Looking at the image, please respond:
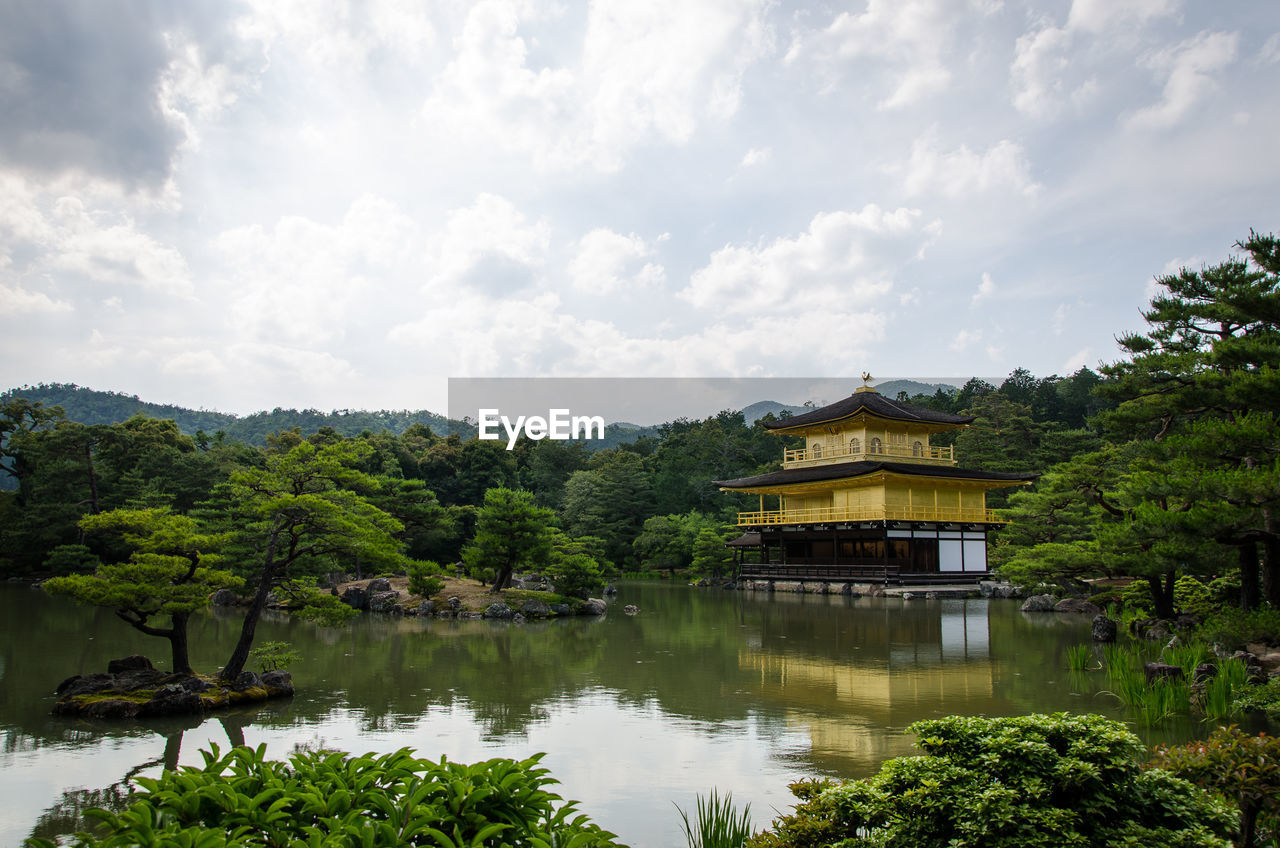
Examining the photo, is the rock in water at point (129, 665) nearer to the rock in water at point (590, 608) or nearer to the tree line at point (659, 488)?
the tree line at point (659, 488)

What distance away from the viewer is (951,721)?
3.50 meters

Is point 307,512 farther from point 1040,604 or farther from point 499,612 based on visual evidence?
point 1040,604

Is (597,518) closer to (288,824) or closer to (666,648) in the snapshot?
(666,648)

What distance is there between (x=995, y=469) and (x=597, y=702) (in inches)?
1217

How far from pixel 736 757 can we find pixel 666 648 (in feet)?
23.1

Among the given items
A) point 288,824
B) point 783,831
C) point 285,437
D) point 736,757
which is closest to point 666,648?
Answer: point 736,757

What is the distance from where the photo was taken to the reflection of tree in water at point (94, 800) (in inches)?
202

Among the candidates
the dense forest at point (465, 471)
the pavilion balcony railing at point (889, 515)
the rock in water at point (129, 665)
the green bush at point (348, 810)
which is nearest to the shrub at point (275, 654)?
the rock in water at point (129, 665)

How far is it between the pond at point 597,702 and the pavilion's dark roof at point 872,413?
12.3m

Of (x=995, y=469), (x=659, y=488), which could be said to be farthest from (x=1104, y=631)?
(x=659, y=488)

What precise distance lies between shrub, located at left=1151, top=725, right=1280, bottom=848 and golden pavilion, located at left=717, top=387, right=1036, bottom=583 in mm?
22627

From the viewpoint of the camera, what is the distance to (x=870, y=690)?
9.52 metres

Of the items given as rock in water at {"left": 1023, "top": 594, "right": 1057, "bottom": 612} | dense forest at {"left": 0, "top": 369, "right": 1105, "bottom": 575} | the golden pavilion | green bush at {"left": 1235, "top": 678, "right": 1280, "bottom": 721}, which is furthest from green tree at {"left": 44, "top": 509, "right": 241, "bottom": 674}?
the golden pavilion

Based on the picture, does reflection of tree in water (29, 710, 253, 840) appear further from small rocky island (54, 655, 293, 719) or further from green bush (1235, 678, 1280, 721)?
green bush (1235, 678, 1280, 721)
